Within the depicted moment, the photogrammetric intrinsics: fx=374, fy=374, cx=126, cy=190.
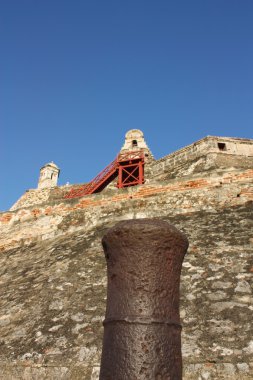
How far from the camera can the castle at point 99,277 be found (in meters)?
3.73

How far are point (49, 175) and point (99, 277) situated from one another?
31975 mm

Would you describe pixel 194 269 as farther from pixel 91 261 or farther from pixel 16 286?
pixel 16 286

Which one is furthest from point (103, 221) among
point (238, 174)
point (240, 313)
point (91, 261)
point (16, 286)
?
point (240, 313)

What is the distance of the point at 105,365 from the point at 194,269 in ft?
9.90

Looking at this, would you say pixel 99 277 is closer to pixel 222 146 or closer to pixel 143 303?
pixel 143 303

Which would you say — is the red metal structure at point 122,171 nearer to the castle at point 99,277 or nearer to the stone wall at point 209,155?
the stone wall at point 209,155

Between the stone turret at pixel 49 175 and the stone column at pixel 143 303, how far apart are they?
3409 centimetres

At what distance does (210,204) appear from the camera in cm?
669

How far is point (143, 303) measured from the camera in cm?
203

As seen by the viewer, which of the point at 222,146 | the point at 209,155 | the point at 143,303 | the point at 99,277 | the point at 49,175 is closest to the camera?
the point at 143,303

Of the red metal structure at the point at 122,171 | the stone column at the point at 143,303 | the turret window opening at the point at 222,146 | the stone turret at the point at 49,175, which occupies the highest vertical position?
the stone turret at the point at 49,175

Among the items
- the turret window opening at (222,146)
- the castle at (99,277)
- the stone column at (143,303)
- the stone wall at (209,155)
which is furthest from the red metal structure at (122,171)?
the stone column at (143,303)

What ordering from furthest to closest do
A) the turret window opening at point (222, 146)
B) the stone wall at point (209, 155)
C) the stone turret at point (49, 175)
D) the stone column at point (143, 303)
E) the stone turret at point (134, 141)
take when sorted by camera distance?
the stone turret at point (49, 175) → the stone turret at point (134, 141) → the turret window opening at point (222, 146) → the stone wall at point (209, 155) → the stone column at point (143, 303)

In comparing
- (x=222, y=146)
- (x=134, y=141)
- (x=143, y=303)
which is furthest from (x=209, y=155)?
(x=143, y=303)
